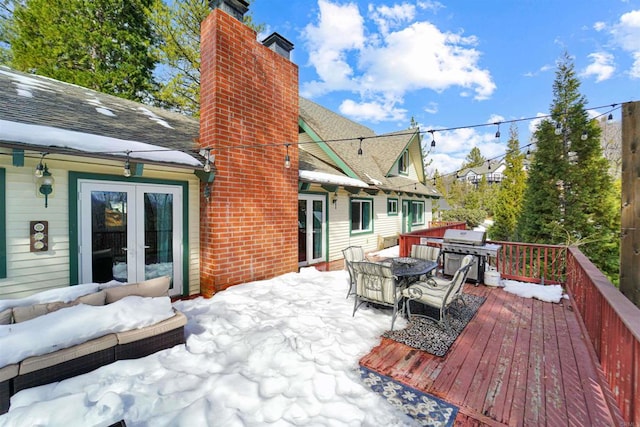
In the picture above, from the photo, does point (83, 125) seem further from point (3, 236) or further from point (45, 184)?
point (3, 236)

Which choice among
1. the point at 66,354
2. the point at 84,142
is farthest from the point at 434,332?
the point at 84,142

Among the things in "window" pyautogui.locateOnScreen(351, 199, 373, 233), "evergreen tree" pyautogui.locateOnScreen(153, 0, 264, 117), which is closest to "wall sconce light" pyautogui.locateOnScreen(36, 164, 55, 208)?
"window" pyautogui.locateOnScreen(351, 199, 373, 233)

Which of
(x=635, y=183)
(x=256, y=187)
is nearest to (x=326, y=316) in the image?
(x=256, y=187)

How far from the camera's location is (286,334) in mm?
3715

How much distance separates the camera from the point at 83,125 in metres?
4.37

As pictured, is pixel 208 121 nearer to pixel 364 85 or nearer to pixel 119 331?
pixel 119 331

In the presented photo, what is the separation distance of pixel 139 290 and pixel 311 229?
515cm

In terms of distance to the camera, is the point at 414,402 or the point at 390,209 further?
the point at 390,209

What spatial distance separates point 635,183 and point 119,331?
6.55 m

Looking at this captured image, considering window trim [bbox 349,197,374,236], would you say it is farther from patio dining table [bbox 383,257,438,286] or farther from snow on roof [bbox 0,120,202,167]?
snow on roof [bbox 0,120,202,167]

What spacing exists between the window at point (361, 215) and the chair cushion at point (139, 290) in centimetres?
734

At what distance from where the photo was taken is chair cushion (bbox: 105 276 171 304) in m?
3.53

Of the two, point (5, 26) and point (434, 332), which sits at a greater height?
point (5, 26)

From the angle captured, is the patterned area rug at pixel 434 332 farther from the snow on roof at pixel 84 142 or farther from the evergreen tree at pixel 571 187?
the evergreen tree at pixel 571 187
